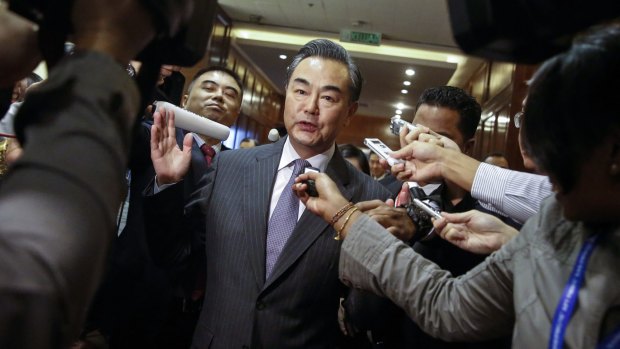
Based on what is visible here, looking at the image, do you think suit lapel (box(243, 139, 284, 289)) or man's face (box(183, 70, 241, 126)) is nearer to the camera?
suit lapel (box(243, 139, 284, 289))

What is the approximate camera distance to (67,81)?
0.32 metres

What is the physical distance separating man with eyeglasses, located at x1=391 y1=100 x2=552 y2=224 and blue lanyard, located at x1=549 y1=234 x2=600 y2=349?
0.48 metres

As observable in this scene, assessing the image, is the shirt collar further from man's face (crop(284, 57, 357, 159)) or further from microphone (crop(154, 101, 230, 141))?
microphone (crop(154, 101, 230, 141))

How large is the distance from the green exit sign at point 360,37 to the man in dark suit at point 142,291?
15.6 feet

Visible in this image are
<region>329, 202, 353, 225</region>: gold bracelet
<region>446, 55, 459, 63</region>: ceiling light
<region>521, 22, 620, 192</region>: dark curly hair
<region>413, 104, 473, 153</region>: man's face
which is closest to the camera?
<region>521, 22, 620, 192</region>: dark curly hair

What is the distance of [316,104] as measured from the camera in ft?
4.59

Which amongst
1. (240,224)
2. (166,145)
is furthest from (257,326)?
(166,145)

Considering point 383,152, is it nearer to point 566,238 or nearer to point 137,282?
point 566,238

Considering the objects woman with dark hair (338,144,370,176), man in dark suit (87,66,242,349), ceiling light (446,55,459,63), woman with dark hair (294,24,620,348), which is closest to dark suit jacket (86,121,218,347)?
man in dark suit (87,66,242,349)

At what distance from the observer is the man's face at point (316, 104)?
1.39m

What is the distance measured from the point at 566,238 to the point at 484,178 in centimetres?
55

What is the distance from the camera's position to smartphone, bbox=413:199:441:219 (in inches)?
41.3

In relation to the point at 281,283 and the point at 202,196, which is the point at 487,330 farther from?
the point at 202,196

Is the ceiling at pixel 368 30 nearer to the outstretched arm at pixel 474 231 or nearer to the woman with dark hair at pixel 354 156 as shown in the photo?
the woman with dark hair at pixel 354 156
